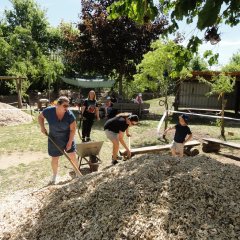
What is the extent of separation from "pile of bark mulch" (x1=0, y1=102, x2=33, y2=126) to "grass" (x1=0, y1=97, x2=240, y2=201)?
22.3 inches

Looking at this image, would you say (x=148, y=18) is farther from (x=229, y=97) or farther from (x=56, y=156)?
(x=229, y=97)

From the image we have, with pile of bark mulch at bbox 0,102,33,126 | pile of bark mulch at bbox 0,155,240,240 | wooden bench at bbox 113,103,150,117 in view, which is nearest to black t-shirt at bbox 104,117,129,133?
pile of bark mulch at bbox 0,155,240,240

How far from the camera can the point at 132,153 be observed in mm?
9391

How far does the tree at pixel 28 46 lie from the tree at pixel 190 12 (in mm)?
22048

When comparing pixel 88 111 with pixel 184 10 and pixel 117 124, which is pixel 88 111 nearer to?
pixel 117 124

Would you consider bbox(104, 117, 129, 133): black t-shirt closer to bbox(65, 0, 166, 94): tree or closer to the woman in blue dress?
the woman in blue dress

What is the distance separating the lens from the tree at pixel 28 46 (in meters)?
30.4

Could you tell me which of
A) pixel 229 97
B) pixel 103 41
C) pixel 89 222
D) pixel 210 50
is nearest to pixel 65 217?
pixel 89 222

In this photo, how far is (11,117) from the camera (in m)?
17.5

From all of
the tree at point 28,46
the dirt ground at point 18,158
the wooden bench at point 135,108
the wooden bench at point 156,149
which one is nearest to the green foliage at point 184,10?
the wooden bench at point 156,149

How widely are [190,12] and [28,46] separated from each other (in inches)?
1283

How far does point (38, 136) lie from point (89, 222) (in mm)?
10092

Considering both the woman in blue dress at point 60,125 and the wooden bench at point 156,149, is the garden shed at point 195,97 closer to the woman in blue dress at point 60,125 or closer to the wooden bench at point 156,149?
the wooden bench at point 156,149

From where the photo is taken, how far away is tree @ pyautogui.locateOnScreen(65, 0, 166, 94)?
73.3 feet
